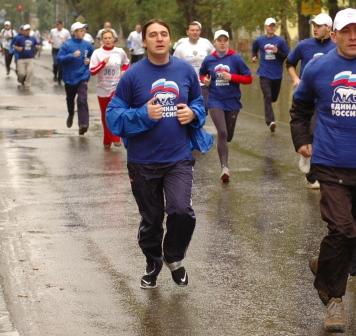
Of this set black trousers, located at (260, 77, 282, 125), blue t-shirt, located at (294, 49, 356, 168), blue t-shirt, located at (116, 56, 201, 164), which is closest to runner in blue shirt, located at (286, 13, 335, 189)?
black trousers, located at (260, 77, 282, 125)

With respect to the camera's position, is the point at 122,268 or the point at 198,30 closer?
the point at 122,268

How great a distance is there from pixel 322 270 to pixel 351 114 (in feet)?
3.17

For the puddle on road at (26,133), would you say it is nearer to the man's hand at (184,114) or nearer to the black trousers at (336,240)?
the man's hand at (184,114)

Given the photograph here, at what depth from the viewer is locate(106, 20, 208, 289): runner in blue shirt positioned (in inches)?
307

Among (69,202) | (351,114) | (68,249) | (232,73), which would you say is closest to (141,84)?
(351,114)

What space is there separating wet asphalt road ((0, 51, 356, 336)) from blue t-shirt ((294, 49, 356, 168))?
1029 millimetres

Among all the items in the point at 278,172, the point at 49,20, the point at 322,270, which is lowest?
the point at 49,20

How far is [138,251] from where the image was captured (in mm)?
9469

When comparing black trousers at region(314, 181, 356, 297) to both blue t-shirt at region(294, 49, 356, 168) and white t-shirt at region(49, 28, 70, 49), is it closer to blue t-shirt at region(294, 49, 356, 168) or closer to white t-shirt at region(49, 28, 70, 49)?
blue t-shirt at region(294, 49, 356, 168)

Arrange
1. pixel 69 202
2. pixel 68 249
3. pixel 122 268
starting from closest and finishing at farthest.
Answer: pixel 122 268 < pixel 68 249 < pixel 69 202

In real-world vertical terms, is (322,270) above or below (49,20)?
above

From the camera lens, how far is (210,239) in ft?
32.8

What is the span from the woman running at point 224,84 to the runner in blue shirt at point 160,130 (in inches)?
224

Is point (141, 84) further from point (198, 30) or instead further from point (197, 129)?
point (198, 30)
